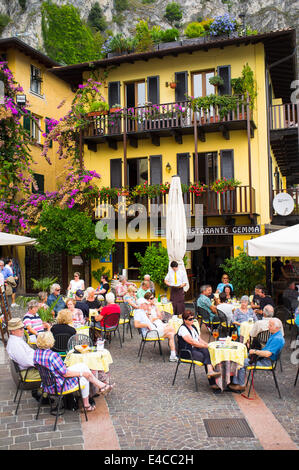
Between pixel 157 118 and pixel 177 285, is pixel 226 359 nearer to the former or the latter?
pixel 177 285

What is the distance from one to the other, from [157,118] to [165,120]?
350mm

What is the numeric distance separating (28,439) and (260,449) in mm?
2796

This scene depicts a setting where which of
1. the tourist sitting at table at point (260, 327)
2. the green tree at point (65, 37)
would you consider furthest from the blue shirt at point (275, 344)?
the green tree at point (65, 37)

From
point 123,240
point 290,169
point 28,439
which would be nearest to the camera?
point 28,439

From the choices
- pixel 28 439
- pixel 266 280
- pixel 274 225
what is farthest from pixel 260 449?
pixel 274 225

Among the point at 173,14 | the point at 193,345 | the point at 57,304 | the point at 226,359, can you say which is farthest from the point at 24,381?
the point at 173,14

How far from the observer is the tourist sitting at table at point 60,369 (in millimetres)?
5809

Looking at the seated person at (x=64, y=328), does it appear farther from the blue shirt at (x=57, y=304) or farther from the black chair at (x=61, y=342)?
the blue shirt at (x=57, y=304)

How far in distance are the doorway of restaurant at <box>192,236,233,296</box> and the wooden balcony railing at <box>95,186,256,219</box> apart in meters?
2.58

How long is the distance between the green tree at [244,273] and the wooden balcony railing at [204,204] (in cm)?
186

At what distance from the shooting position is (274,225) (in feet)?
56.6

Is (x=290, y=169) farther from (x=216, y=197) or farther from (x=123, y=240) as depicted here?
(x=123, y=240)

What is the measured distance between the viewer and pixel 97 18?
5944cm
